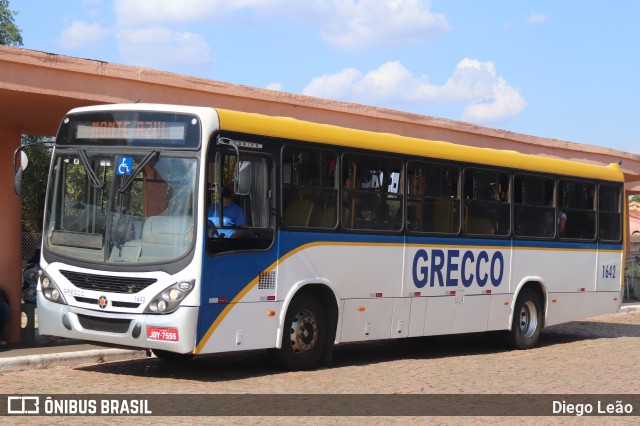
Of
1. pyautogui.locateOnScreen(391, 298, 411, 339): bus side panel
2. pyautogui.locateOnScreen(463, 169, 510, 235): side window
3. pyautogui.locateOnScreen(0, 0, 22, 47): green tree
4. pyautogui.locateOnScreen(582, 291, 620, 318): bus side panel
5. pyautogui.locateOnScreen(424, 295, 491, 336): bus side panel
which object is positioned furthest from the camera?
pyautogui.locateOnScreen(0, 0, 22, 47): green tree

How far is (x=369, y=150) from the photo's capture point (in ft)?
44.9

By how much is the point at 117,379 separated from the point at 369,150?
183 inches

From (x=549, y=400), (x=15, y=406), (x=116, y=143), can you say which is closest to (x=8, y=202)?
(x=116, y=143)

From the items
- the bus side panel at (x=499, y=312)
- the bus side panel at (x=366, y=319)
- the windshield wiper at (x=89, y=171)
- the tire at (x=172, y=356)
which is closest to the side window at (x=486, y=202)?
the bus side panel at (x=499, y=312)

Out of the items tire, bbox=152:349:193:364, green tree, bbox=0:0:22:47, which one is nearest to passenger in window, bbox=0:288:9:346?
tire, bbox=152:349:193:364

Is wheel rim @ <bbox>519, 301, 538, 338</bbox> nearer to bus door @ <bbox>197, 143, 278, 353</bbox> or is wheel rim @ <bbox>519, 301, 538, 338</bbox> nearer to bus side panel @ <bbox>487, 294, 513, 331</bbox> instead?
bus side panel @ <bbox>487, 294, 513, 331</bbox>

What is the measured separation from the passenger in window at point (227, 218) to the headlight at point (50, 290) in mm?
A: 1942

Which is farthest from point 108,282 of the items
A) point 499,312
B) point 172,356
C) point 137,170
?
point 499,312

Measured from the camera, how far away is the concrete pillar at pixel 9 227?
15.5 metres

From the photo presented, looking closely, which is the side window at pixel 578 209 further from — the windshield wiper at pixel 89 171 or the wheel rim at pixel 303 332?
the windshield wiper at pixel 89 171

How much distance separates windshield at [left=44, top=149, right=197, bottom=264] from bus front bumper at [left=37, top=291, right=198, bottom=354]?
0.60 meters

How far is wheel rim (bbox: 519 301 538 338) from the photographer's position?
17.2m

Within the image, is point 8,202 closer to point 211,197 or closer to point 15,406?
point 211,197

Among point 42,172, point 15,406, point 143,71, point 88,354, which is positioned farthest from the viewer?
point 42,172
